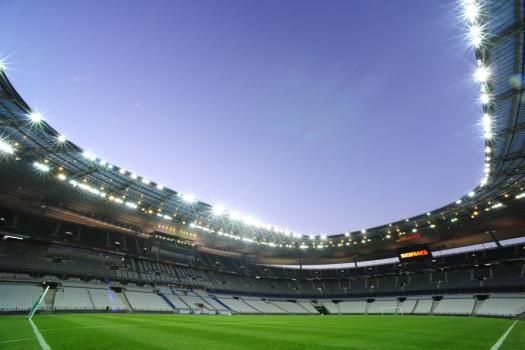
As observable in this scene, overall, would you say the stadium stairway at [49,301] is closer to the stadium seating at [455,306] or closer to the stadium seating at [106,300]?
the stadium seating at [106,300]

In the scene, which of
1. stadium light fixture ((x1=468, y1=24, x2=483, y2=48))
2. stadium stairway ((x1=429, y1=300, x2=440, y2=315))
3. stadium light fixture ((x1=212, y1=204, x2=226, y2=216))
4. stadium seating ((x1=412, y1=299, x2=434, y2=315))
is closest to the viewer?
stadium light fixture ((x1=468, y1=24, x2=483, y2=48))

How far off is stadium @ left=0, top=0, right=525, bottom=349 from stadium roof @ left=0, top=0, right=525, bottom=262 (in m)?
0.14

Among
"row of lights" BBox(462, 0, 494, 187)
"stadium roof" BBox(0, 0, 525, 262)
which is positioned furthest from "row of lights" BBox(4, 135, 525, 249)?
"row of lights" BBox(462, 0, 494, 187)

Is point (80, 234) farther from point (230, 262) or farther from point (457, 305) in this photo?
point (457, 305)

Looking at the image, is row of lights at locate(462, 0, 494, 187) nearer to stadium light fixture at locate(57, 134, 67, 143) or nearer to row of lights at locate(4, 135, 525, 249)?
row of lights at locate(4, 135, 525, 249)

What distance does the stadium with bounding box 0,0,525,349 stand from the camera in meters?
16.8

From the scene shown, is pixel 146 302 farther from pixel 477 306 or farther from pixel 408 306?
pixel 477 306

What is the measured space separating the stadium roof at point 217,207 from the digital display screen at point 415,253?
11.0 feet

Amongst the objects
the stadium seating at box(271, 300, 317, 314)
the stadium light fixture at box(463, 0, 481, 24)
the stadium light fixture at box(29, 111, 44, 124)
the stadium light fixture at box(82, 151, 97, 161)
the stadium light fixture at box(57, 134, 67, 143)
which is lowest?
the stadium seating at box(271, 300, 317, 314)

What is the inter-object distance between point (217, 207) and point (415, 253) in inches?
1550

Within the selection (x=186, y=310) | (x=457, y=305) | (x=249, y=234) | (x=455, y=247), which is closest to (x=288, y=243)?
(x=249, y=234)

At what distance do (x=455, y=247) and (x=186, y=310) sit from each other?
5511cm

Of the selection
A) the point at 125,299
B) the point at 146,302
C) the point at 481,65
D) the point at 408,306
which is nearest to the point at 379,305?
the point at 408,306

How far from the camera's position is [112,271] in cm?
4372
